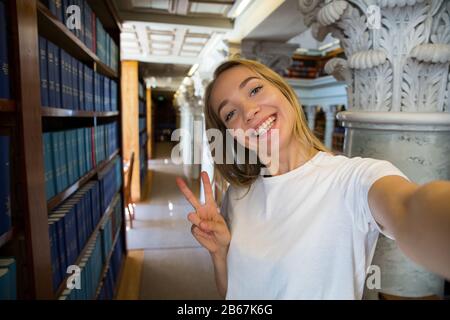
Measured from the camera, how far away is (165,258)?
10.3ft

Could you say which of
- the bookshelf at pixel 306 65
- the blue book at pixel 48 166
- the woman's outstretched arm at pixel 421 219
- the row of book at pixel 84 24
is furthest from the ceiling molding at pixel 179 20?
the bookshelf at pixel 306 65

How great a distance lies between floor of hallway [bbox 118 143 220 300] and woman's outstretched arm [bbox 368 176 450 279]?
227 centimetres

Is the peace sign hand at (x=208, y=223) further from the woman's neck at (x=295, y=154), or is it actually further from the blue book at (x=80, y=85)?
the blue book at (x=80, y=85)

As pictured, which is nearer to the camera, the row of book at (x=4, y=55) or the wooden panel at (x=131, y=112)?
the row of book at (x=4, y=55)

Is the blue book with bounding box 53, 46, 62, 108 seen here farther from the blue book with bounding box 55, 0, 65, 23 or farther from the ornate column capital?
the ornate column capital

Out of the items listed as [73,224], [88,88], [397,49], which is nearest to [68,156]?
[73,224]

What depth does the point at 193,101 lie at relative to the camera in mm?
6594

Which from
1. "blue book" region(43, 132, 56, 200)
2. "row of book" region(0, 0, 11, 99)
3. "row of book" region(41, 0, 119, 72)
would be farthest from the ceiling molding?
"row of book" region(0, 0, 11, 99)

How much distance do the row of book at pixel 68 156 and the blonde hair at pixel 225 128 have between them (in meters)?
0.57

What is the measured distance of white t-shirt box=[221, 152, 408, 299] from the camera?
0.67 metres

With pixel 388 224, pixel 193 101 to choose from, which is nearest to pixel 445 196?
pixel 388 224

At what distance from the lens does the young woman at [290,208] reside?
62 centimetres

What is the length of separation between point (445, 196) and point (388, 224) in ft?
0.46

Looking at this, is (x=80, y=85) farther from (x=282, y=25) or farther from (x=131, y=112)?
(x=131, y=112)
